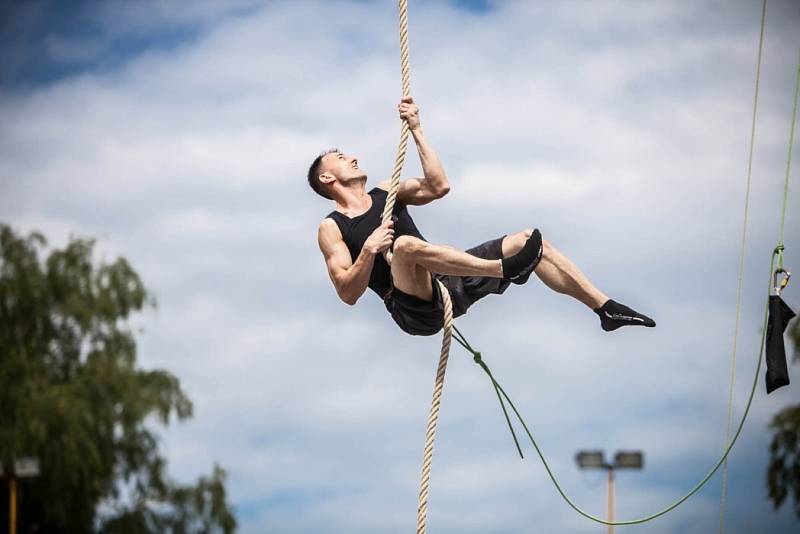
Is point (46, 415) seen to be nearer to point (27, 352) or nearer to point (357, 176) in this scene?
point (27, 352)

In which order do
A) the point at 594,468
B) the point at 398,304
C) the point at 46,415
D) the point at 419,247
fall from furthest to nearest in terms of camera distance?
the point at 46,415 < the point at 594,468 < the point at 398,304 < the point at 419,247

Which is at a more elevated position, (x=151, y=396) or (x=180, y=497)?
(x=151, y=396)

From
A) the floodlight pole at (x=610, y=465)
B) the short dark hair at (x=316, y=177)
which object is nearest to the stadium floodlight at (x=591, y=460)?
the floodlight pole at (x=610, y=465)

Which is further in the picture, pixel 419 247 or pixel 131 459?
pixel 131 459

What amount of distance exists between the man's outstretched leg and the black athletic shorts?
4.8 inches

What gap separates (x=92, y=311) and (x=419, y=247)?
21.8 m

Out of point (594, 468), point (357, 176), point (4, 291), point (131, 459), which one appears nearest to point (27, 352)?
point (4, 291)

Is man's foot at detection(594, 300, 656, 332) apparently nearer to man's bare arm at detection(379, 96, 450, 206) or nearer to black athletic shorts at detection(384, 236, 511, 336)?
black athletic shorts at detection(384, 236, 511, 336)

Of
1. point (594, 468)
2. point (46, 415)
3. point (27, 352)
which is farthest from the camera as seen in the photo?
point (27, 352)

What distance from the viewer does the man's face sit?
327 inches

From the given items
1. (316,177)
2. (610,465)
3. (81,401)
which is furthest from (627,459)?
(316,177)

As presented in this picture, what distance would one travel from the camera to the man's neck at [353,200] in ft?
26.9

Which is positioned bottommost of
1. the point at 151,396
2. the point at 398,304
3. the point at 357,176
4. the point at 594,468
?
the point at 398,304

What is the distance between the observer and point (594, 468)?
885 inches
